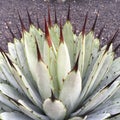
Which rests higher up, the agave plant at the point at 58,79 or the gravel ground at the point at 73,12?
the agave plant at the point at 58,79

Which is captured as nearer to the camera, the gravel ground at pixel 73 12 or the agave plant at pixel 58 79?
the agave plant at pixel 58 79

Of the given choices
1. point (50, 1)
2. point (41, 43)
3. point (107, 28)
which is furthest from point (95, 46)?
point (50, 1)

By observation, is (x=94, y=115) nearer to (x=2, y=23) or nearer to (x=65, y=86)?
(x=65, y=86)

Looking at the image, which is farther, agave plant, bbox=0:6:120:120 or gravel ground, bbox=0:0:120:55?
gravel ground, bbox=0:0:120:55

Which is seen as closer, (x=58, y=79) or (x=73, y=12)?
(x=58, y=79)
